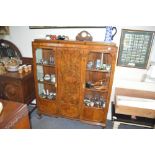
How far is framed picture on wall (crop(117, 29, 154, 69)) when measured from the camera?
1.98m

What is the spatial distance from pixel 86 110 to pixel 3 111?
1.38 meters

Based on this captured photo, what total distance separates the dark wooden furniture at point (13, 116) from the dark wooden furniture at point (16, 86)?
1.00m

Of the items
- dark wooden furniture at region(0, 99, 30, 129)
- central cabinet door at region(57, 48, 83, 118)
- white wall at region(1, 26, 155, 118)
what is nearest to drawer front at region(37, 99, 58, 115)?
central cabinet door at region(57, 48, 83, 118)

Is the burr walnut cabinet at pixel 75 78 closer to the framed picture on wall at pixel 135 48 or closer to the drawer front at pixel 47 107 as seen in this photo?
the drawer front at pixel 47 107

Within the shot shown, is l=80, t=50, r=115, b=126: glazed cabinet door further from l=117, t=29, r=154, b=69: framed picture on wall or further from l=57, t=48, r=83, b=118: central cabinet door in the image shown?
l=117, t=29, r=154, b=69: framed picture on wall

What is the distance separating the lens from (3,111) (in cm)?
119

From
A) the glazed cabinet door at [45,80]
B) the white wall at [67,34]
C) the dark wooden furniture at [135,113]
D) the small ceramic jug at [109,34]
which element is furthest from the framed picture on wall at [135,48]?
the glazed cabinet door at [45,80]

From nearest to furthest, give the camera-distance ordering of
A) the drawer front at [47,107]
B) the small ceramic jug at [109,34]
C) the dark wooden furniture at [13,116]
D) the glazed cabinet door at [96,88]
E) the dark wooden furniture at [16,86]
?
the dark wooden furniture at [13,116]
the small ceramic jug at [109,34]
the glazed cabinet door at [96,88]
the dark wooden furniture at [16,86]
the drawer front at [47,107]

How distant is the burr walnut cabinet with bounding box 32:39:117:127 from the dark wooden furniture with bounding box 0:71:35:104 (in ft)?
0.58

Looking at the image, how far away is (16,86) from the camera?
90.1 inches

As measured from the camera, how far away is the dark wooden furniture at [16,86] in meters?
2.25
